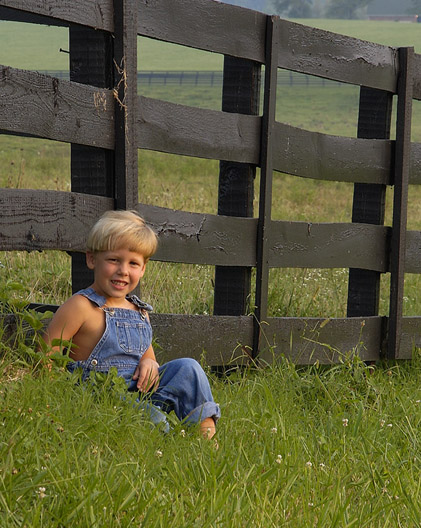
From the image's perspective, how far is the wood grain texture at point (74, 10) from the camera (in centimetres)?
348

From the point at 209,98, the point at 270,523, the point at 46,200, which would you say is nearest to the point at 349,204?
the point at 46,200

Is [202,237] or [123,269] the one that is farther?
[202,237]

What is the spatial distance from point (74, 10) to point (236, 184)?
1.46 m

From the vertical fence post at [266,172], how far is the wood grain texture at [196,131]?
0.06 meters

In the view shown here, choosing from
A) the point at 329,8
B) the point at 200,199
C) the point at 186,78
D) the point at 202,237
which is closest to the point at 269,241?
the point at 202,237

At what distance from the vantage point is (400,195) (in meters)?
5.41

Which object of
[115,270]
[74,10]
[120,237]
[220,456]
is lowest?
[220,456]

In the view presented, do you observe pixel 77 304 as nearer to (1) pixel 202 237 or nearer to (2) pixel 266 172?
(1) pixel 202 237

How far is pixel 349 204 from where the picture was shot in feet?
49.0

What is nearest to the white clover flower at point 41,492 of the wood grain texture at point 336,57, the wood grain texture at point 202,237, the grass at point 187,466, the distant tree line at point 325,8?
the grass at point 187,466

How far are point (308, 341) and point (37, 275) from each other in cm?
225

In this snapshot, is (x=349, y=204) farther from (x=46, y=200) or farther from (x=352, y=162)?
A: (x=46, y=200)

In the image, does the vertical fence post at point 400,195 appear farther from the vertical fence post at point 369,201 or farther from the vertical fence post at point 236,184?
the vertical fence post at point 236,184

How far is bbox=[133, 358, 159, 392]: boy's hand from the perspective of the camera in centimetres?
337
